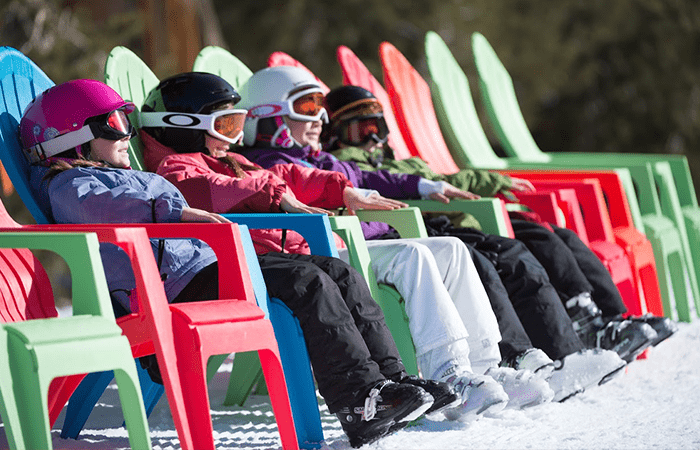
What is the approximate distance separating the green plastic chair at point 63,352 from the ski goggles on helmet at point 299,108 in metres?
1.54

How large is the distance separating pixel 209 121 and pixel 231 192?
39 centimetres

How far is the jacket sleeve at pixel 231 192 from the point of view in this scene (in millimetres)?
3180

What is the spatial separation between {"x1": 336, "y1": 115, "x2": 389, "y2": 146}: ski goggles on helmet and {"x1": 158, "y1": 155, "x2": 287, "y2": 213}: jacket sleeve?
4.13 ft

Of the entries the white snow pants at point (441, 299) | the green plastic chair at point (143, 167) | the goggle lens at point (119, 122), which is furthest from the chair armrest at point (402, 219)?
the goggle lens at point (119, 122)

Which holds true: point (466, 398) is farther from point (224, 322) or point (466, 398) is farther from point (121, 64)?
point (121, 64)

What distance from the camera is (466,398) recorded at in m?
2.97

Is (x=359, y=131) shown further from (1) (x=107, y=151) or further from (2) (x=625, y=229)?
(1) (x=107, y=151)

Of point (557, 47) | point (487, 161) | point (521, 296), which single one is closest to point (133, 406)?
point (521, 296)

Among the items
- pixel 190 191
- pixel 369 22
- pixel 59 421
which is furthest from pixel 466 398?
pixel 369 22

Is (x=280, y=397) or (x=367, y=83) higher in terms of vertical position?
(x=367, y=83)

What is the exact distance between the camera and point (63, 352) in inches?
84.0

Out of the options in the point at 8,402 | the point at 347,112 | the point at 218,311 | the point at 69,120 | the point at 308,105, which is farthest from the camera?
the point at 347,112

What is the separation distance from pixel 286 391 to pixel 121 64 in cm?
163

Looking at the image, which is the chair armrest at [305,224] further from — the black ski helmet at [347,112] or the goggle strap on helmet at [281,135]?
the black ski helmet at [347,112]
